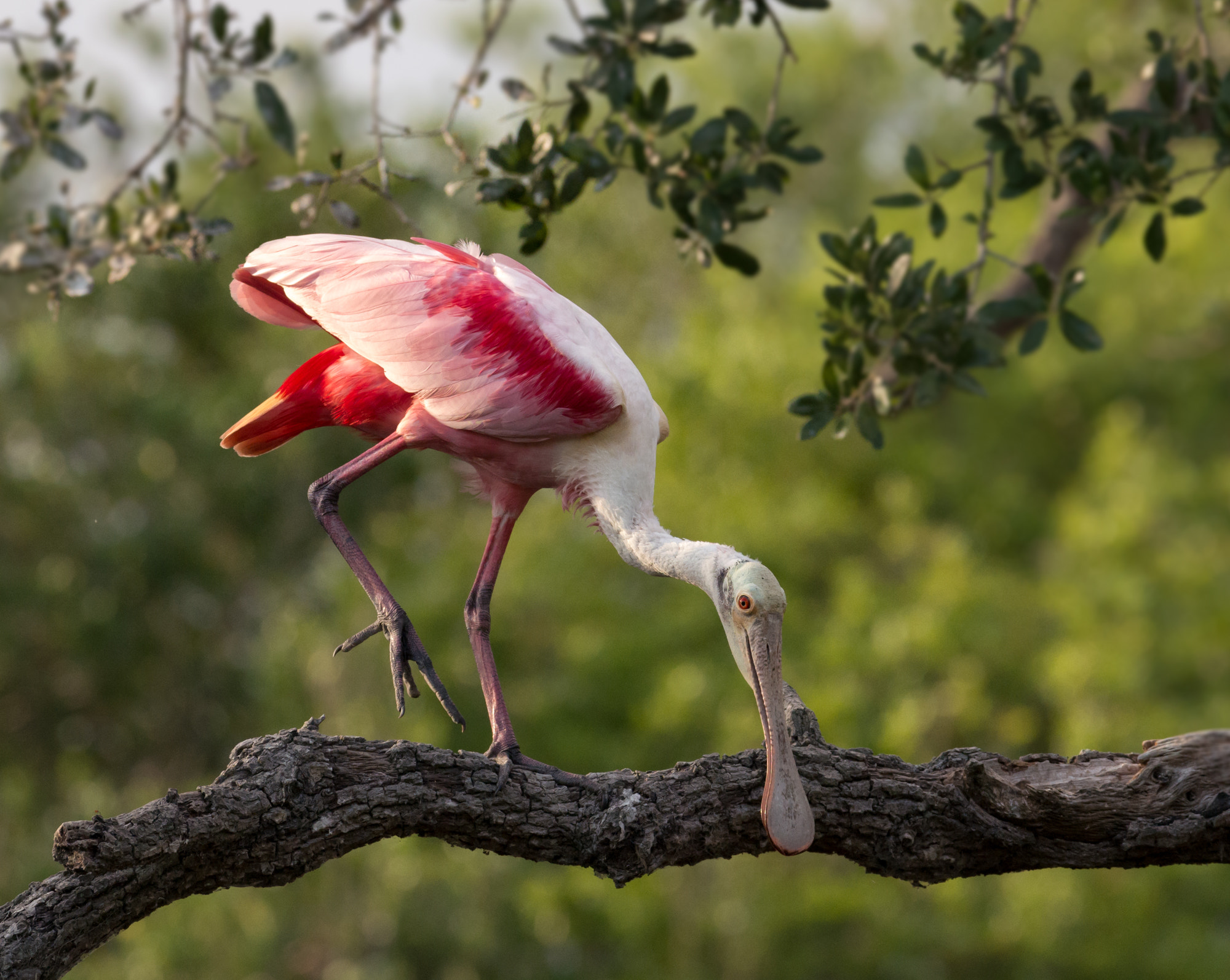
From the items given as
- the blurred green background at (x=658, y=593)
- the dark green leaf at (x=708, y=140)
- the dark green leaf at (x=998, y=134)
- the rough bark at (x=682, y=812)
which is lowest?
the rough bark at (x=682, y=812)

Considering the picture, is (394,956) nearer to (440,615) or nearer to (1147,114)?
(440,615)

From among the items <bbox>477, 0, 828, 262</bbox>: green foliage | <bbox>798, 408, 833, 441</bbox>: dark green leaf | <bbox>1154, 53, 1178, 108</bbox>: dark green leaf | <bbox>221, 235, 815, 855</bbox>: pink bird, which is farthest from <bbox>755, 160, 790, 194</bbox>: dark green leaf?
<bbox>1154, 53, 1178, 108</bbox>: dark green leaf

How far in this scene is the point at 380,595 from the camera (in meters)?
4.37

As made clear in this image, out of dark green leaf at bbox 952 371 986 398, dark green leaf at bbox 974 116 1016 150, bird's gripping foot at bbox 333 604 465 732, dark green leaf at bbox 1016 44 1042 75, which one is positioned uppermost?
dark green leaf at bbox 1016 44 1042 75

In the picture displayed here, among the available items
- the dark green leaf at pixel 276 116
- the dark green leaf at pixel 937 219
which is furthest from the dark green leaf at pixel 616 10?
the dark green leaf at pixel 937 219

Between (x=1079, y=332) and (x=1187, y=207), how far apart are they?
0.62m

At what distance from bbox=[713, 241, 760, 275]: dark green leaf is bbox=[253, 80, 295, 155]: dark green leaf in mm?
1612

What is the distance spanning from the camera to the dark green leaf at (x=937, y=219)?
5617 mm

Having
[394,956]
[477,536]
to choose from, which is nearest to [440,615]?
[477,536]

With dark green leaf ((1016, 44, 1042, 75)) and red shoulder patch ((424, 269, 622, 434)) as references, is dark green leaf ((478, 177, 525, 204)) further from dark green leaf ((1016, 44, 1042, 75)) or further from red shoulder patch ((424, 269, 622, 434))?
dark green leaf ((1016, 44, 1042, 75))

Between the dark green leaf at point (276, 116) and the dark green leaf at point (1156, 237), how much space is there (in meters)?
3.49

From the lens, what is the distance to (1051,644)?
19438mm

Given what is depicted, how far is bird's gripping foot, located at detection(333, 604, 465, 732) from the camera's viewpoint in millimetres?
4188

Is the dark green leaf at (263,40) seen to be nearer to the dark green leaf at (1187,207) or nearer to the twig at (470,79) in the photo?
the twig at (470,79)
